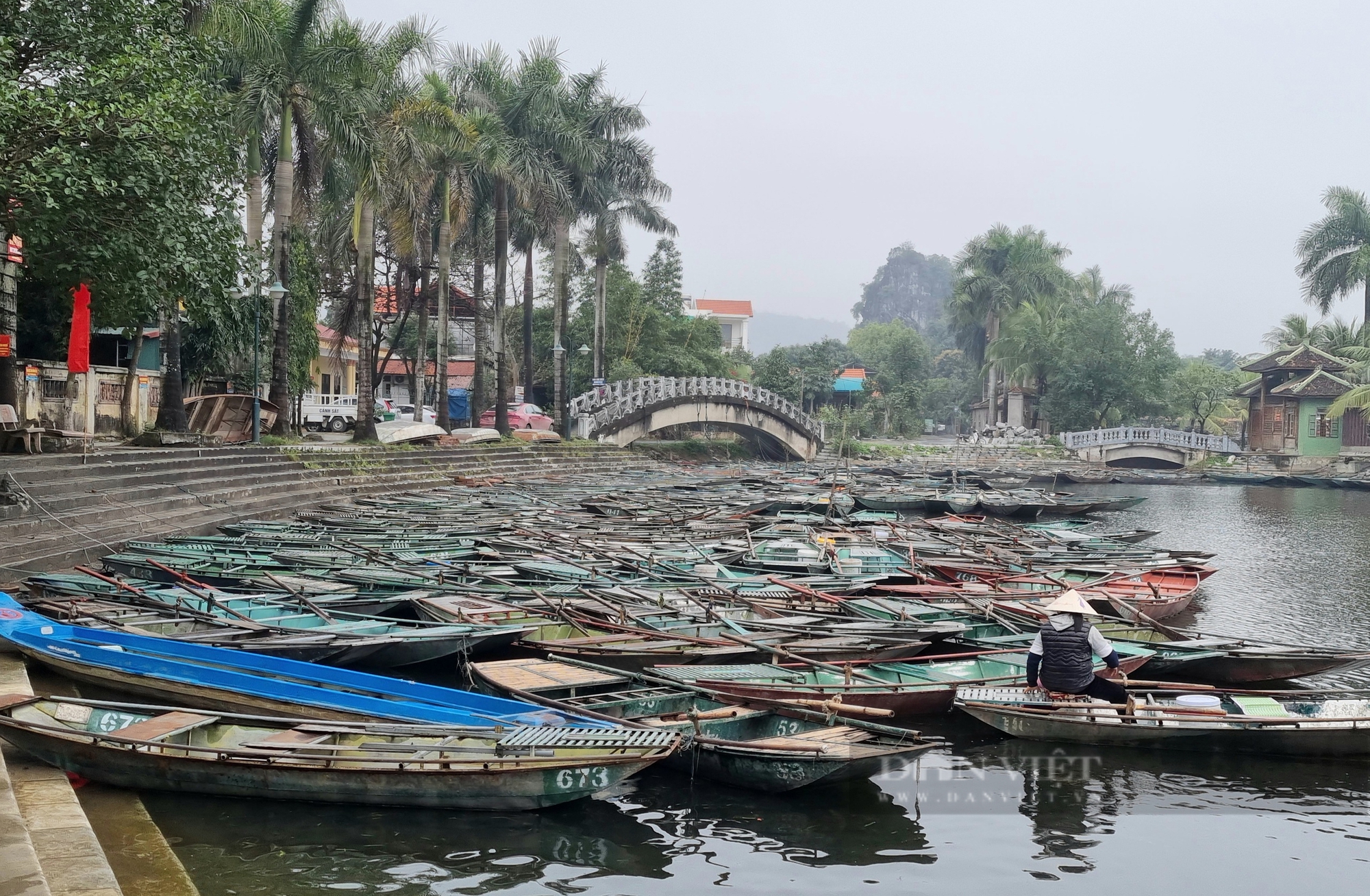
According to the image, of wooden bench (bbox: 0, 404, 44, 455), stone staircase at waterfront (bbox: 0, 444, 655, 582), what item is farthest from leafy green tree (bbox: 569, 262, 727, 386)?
wooden bench (bbox: 0, 404, 44, 455)

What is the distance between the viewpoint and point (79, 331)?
18172 millimetres

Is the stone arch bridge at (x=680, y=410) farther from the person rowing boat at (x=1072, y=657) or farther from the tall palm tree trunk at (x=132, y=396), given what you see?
the person rowing boat at (x=1072, y=657)

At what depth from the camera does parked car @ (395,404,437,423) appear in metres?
41.5

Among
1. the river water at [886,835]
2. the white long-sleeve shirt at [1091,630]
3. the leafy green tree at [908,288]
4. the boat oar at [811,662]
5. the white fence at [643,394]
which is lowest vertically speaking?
the river water at [886,835]

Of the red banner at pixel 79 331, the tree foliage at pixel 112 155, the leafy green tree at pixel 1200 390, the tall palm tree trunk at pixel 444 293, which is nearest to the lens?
the tree foliage at pixel 112 155

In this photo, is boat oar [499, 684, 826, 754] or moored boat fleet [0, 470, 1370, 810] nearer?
moored boat fleet [0, 470, 1370, 810]

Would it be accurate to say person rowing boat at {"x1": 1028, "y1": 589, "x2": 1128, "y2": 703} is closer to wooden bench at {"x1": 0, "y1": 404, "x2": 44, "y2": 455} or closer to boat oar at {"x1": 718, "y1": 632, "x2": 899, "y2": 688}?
boat oar at {"x1": 718, "y1": 632, "x2": 899, "y2": 688}

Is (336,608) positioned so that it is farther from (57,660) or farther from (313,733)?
(313,733)

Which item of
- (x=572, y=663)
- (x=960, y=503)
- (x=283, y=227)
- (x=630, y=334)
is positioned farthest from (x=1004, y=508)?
(x=630, y=334)

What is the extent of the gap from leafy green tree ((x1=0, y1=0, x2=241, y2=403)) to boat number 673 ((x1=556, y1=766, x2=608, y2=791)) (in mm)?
9480

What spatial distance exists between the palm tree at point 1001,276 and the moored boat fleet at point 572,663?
170ft

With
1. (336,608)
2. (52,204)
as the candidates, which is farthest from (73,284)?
(336,608)

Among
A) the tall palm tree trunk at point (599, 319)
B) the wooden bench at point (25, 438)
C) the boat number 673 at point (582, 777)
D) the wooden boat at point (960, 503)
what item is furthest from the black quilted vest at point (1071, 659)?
the tall palm tree trunk at point (599, 319)

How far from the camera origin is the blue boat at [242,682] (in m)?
8.40
